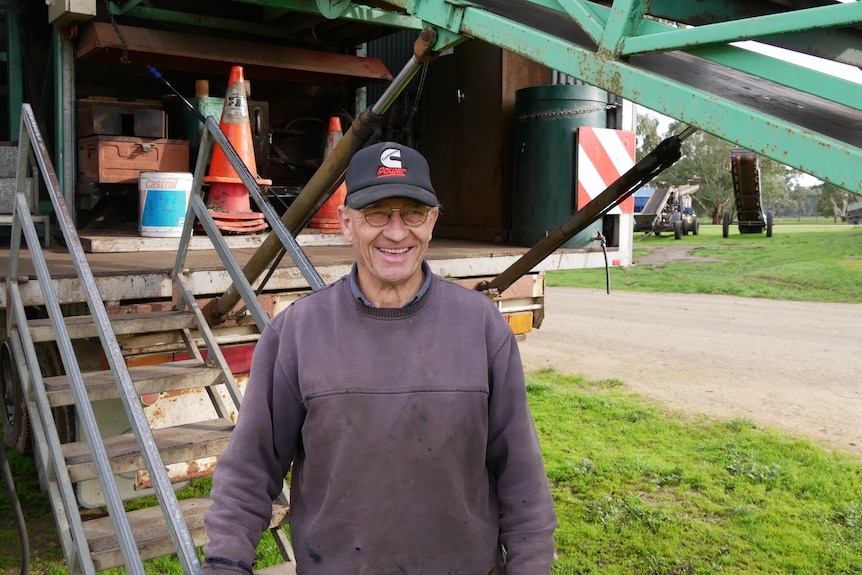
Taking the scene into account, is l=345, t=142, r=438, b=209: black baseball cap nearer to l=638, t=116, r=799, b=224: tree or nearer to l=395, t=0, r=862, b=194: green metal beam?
l=395, t=0, r=862, b=194: green metal beam

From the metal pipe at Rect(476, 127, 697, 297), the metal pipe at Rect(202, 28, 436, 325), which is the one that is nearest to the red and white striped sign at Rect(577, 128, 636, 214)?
the metal pipe at Rect(476, 127, 697, 297)

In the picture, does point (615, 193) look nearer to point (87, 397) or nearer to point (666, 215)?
point (87, 397)

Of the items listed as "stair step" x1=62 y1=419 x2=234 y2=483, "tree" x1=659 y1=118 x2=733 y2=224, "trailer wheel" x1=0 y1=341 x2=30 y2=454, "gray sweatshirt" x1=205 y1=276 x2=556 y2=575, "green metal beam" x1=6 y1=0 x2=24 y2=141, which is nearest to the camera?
"gray sweatshirt" x1=205 y1=276 x2=556 y2=575

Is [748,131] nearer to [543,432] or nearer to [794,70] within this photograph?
[794,70]

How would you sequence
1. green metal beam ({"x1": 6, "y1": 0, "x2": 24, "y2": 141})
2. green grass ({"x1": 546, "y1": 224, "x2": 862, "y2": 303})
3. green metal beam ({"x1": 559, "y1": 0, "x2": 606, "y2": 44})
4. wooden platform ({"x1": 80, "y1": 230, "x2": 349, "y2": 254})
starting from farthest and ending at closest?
green grass ({"x1": 546, "y1": 224, "x2": 862, "y2": 303}), green metal beam ({"x1": 6, "y1": 0, "x2": 24, "y2": 141}), wooden platform ({"x1": 80, "y1": 230, "x2": 349, "y2": 254}), green metal beam ({"x1": 559, "y1": 0, "x2": 606, "y2": 44})

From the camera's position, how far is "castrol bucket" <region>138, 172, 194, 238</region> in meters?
4.93

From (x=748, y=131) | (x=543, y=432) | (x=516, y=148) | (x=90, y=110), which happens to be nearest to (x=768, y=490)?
(x=543, y=432)

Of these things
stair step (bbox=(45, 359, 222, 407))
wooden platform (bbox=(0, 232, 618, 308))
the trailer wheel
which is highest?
wooden platform (bbox=(0, 232, 618, 308))

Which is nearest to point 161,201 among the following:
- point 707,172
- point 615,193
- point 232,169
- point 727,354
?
point 232,169

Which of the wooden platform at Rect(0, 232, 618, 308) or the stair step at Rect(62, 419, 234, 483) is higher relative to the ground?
the wooden platform at Rect(0, 232, 618, 308)

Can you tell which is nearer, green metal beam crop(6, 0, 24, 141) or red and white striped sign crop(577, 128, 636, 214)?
red and white striped sign crop(577, 128, 636, 214)

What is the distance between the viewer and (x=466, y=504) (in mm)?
1741

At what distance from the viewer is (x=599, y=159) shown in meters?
5.19

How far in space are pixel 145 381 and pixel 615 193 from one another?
1972 millimetres
